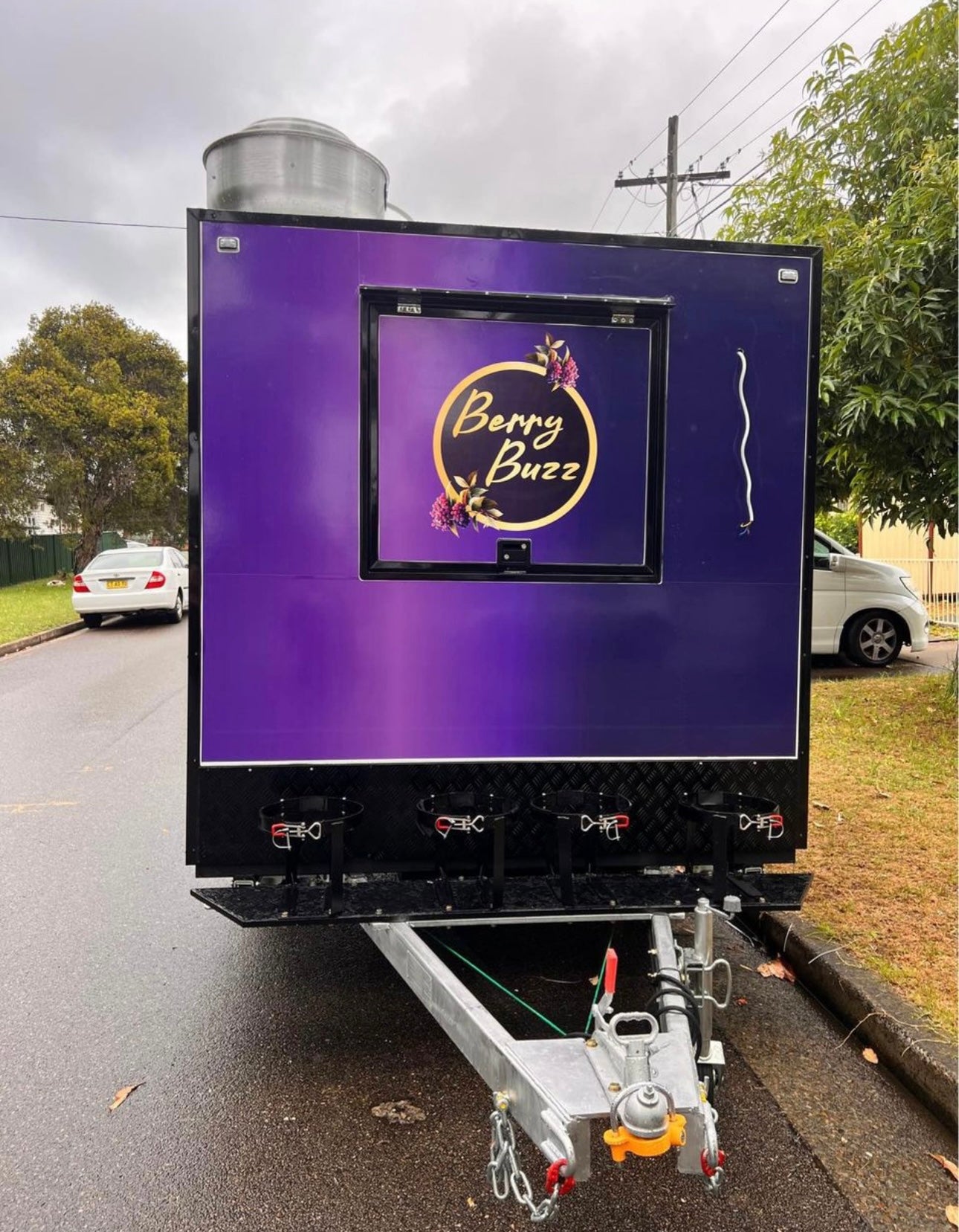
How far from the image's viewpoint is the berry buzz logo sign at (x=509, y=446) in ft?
9.98

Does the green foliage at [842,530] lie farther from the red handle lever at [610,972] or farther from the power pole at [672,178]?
the red handle lever at [610,972]

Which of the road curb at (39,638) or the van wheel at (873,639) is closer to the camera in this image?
the van wheel at (873,639)

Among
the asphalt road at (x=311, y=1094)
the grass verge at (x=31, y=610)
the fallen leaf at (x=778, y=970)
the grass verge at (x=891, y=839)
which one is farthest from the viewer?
the grass verge at (x=31, y=610)

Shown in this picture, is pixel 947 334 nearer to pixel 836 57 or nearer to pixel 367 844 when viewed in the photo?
pixel 836 57

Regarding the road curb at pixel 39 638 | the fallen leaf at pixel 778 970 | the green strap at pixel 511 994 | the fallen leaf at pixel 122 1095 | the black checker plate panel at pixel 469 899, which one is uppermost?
the black checker plate panel at pixel 469 899

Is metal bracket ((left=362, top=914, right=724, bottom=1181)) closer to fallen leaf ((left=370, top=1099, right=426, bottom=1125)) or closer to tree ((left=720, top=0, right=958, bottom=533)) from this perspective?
fallen leaf ((left=370, top=1099, right=426, bottom=1125))

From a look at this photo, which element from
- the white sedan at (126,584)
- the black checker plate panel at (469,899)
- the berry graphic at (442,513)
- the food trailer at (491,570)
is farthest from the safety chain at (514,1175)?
the white sedan at (126,584)

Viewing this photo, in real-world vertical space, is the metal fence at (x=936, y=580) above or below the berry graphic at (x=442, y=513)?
below

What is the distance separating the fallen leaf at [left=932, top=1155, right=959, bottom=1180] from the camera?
259cm

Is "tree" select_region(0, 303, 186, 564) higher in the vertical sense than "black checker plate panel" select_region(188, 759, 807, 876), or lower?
higher

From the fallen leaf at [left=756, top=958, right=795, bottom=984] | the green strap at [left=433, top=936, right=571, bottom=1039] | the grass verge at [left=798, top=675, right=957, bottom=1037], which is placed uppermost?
the grass verge at [left=798, top=675, right=957, bottom=1037]

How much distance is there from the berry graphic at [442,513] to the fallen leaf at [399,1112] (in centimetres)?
195

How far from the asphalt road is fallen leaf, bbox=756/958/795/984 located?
0.17 feet

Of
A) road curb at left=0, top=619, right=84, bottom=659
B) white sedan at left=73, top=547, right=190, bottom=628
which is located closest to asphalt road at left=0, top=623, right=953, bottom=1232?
road curb at left=0, top=619, right=84, bottom=659
